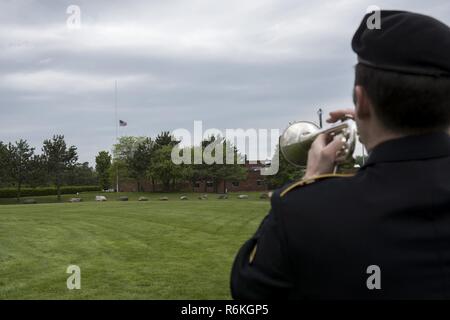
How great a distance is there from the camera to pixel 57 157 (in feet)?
260

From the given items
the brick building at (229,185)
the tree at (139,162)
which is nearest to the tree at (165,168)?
the tree at (139,162)

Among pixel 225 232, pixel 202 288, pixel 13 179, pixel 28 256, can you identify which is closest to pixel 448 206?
pixel 202 288

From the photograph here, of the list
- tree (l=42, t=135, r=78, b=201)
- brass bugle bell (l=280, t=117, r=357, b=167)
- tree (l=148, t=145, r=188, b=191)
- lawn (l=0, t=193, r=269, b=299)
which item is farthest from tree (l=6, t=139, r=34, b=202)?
brass bugle bell (l=280, t=117, r=357, b=167)

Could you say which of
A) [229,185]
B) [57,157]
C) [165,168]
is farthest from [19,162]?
[229,185]

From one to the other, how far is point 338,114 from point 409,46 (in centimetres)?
61

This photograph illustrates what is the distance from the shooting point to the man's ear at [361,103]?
5.64 feet

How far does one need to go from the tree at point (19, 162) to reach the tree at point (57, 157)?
351 centimetres

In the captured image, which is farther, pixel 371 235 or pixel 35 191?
pixel 35 191

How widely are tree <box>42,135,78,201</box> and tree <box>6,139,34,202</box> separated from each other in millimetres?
3511

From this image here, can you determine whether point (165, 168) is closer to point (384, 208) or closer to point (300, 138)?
point (300, 138)

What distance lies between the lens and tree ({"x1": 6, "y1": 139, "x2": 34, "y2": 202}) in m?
73.7

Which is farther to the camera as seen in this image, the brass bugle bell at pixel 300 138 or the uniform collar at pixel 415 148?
the brass bugle bell at pixel 300 138

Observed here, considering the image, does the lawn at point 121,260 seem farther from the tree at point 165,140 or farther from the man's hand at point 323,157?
the tree at point 165,140
